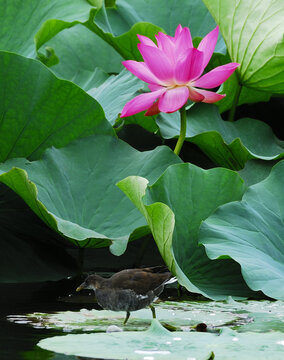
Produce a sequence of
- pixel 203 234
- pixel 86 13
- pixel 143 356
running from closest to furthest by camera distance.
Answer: pixel 143 356 → pixel 203 234 → pixel 86 13

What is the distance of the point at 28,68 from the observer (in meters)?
2.23

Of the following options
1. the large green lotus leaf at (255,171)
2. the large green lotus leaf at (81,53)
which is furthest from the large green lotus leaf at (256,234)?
the large green lotus leaf at (81,53)

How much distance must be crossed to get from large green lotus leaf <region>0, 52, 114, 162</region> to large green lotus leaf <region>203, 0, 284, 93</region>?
1.71ft

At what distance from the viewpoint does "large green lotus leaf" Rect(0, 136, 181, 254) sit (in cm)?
208

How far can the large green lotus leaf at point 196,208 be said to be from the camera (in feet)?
6.50

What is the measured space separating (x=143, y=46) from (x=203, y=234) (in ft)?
1.66

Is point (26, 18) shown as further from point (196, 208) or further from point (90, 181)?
point (196, 208)

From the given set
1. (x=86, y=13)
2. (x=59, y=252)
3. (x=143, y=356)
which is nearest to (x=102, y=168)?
(x=59, y=252)

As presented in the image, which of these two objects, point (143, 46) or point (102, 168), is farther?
point (102, 168)

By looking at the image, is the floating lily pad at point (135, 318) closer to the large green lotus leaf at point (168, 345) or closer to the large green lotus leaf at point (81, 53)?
the large green lotus leaf at point (168, 345)

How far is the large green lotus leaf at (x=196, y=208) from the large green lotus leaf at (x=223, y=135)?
0.27 m

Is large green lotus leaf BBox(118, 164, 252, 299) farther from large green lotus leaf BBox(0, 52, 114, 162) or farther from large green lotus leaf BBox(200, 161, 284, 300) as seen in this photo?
large green lotus leaf BBox(0, 52, 114, 162)

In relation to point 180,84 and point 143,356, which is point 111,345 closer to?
point 143,356

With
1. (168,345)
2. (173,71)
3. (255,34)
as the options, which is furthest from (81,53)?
(168,345)
